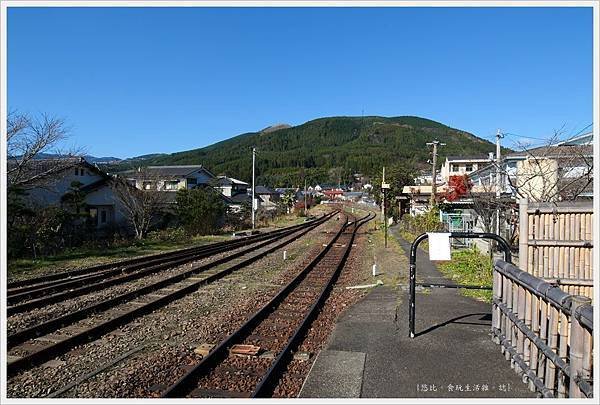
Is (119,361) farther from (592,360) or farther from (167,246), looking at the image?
(167,246)

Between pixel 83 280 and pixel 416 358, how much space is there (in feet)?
28.0

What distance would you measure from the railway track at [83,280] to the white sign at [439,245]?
6914 mm

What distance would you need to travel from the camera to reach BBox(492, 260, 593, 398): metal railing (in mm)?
3258

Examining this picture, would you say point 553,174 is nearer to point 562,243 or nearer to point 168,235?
point 562,243

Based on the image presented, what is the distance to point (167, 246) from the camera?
68.4ft

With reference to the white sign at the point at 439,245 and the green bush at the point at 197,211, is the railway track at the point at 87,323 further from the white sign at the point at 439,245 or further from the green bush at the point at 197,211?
the green bush at the point at 197,211

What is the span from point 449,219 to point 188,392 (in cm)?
1883

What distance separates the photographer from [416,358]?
537 cm

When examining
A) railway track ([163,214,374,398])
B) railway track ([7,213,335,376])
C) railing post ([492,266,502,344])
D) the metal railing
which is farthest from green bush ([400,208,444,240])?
the metal railing

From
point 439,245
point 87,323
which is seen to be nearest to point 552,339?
point 439,245

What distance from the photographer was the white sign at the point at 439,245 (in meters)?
6.16

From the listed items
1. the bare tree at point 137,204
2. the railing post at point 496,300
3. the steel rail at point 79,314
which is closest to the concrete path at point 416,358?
the railing post at point 496,300

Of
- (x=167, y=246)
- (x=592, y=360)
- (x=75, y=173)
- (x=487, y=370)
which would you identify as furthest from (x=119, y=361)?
(x=75, y=173)

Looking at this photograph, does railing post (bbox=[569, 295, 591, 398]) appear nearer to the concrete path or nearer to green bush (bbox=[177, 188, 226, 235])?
the concrete path
